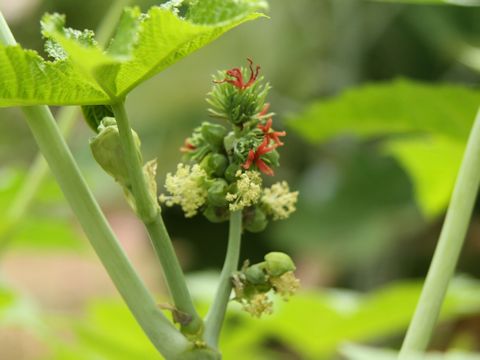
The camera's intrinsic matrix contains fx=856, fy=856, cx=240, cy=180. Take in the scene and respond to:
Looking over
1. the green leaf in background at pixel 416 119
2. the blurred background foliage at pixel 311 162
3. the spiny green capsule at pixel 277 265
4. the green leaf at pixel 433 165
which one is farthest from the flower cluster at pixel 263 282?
the blurred background foliage at pixel 311 162

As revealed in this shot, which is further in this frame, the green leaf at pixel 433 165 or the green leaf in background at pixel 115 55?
the green leaf at pixel 433 165

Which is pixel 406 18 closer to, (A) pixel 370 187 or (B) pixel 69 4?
(A) pixel 370 187

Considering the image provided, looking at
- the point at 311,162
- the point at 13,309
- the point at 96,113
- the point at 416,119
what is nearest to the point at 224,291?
the point at 96,113

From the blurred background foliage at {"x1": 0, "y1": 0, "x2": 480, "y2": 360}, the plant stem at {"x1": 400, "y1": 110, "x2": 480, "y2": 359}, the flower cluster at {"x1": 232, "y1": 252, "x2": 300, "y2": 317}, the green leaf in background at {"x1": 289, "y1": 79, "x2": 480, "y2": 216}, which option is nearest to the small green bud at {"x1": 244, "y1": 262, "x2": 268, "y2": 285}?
the flower cluster at {"x1": 232, "y1": 252, "x2": 300, "y2": 317}

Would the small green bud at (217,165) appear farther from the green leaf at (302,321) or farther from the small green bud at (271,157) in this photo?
the green leaf at (302,321)

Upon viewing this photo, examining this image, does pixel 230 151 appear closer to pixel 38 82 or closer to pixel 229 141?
pixel 229 141

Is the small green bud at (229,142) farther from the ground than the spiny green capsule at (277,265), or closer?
farther from the ground

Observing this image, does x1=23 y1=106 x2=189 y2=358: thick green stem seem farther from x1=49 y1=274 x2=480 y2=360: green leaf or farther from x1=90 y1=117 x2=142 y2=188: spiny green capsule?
x1=49 y1=274 x2=480 y2=360: green leaf
